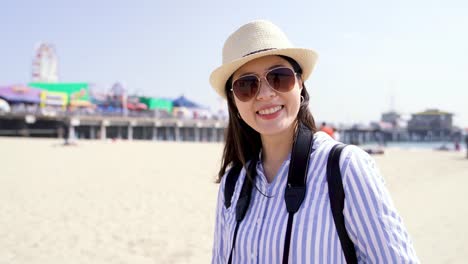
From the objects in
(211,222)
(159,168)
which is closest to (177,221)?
(211,222)

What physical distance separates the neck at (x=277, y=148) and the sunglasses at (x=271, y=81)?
190 millimetres

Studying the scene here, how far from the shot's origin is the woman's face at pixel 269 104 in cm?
138

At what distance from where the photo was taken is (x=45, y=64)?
212 ft

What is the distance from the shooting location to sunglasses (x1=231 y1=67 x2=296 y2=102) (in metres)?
1.40

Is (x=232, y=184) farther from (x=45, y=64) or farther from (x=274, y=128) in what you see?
(x=45, y=64)

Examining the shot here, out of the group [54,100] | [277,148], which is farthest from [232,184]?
[54,100]

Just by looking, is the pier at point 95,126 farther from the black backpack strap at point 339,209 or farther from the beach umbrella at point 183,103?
the black backpack strap at point 339,209

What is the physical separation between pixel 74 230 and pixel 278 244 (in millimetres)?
5043

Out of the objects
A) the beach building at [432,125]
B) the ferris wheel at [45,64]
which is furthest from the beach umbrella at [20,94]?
the beach building at [432,125]

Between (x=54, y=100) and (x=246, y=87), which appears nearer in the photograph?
(x=246, y=87)

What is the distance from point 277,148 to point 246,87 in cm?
31

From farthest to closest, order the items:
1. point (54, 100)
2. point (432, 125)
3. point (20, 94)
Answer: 1. point (432, 125)
2. point (54, 100)
3. point (20, 94)

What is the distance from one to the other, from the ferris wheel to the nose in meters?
71.0

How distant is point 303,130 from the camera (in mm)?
1376
